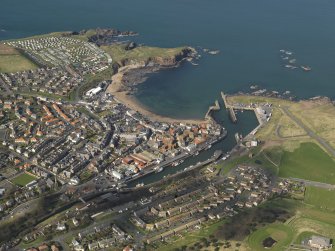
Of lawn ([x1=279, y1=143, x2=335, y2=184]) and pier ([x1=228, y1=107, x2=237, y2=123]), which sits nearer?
lawn ([x1=279, y1=143, x2=335, y2=184])

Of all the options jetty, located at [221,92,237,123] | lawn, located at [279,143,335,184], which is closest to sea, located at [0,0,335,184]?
jetty, located at [221,92,237,123]

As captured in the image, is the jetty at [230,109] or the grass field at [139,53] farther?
the grass field at [139,53]

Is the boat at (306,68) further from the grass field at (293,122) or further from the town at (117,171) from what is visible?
the grass field at (293,122)

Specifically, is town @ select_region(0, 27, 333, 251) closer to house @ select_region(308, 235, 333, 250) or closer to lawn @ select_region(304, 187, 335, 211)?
house @ select_region(308, 235, 333, 250)

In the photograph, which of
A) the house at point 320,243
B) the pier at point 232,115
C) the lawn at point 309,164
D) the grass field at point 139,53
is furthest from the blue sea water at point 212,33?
the house at point 320,243

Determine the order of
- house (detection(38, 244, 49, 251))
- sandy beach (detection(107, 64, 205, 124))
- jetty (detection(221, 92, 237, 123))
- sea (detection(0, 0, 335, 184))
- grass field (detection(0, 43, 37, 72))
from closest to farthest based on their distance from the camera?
house (detection(38, 244, 49, 251))
sandy beach (detection(107, 64, 205, 124))
jetty (detection(221, 92, 237, 123))
sea (detection(0, 0, 335, 184))
grass field (detection(0, 43, 37, 72))

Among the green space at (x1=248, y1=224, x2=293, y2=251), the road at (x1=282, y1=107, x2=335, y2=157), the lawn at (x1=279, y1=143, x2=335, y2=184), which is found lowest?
the green space at (x1=248, y1=224, x2=293, y2=251)
